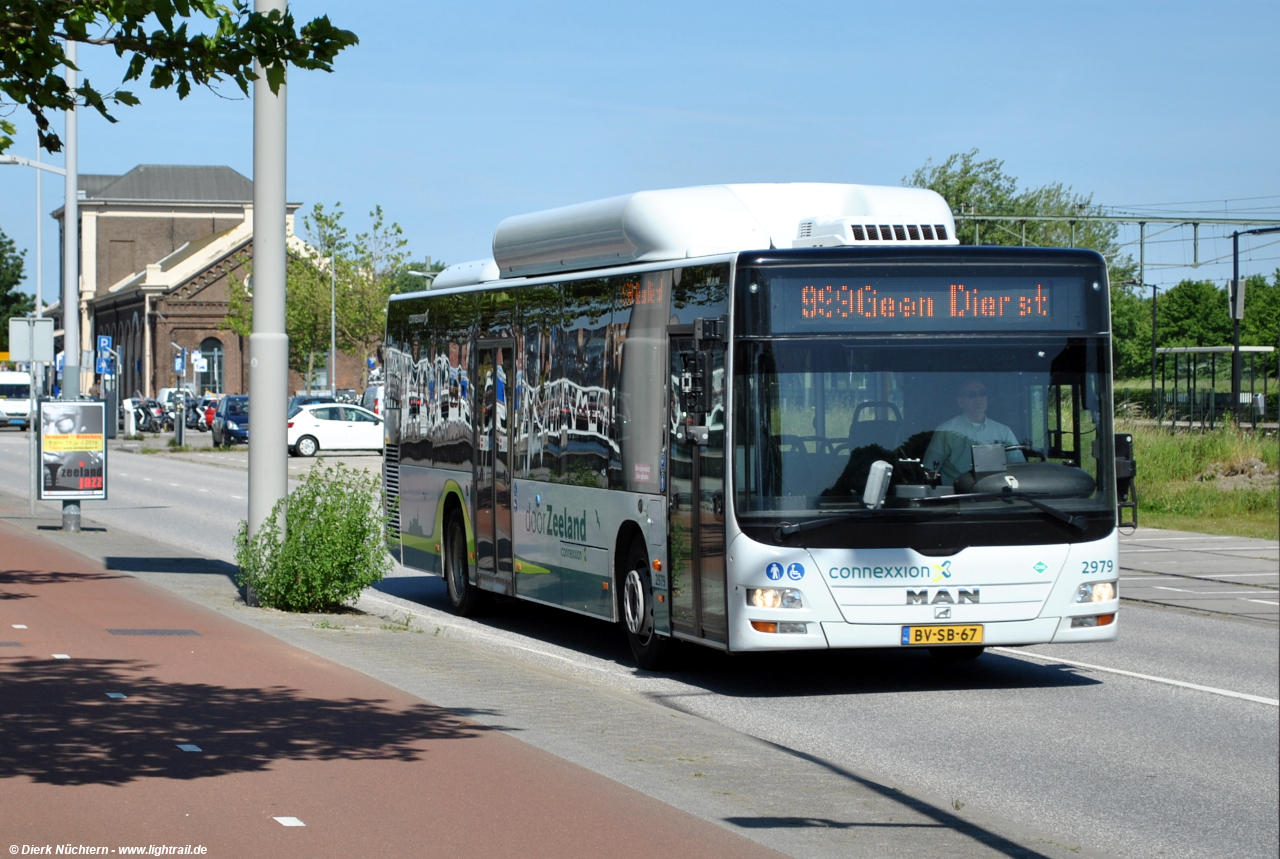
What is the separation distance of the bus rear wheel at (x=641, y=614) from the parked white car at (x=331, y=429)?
37264mm

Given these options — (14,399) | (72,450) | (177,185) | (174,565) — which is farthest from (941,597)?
(177,185)

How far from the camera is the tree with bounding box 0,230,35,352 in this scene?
109375mm

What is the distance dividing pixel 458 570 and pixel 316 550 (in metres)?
1.84

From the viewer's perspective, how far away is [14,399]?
8106cm

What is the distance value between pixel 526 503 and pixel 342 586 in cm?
163

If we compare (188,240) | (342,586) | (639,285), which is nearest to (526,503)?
(342,586)

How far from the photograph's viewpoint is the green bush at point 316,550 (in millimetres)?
13227

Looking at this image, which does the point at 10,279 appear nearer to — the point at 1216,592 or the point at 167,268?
the point at 167,268

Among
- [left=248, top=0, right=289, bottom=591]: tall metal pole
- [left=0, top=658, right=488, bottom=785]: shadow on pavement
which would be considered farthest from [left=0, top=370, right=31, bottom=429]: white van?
[left=0, top=658, right=488, bottom=785]: shadow on pavement

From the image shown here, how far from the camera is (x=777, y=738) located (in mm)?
8938

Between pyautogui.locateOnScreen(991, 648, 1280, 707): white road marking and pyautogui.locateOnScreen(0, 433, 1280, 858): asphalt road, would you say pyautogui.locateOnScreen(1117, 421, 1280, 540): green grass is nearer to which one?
pyautogui.locateOnScreen(0, 433, 1280, 858): asphalt road

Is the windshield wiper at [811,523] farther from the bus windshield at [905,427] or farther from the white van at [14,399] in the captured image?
the white van at [14,399]

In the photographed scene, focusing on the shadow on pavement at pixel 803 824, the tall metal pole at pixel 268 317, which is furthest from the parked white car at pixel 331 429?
the shadow on pavement at pixel 803 824

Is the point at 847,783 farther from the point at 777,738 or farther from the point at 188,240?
the point at 188,240
